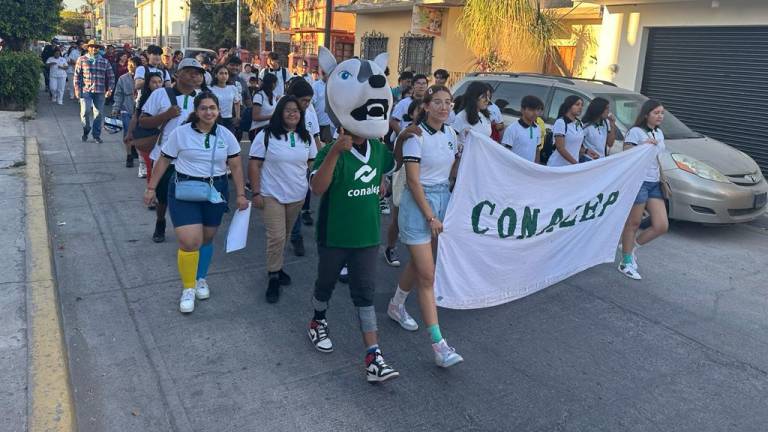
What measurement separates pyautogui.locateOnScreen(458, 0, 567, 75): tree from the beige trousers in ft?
32.8

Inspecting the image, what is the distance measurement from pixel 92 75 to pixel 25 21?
245 inches

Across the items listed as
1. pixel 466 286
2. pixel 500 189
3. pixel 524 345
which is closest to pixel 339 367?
pixel 466 286

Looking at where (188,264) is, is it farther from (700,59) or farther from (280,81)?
(700,59)

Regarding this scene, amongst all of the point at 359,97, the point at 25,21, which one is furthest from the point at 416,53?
the point at 359,97

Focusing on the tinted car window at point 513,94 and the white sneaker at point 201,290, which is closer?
the white sneaker at point 201,290

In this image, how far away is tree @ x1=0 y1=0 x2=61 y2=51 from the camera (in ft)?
49.6

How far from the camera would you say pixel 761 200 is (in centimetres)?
778

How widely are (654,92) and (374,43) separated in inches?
478

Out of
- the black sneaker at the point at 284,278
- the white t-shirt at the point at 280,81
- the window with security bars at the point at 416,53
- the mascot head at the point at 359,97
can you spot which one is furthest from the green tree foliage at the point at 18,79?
the mascot head at the point at 359,97

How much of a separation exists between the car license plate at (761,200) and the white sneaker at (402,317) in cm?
538

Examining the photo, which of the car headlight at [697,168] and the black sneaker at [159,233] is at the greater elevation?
the car headlight at [697,168]

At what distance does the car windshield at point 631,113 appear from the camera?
8.19 meters

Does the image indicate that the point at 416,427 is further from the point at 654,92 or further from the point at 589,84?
the point at 654,92

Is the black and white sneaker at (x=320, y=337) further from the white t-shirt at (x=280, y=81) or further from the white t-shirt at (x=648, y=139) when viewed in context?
the white t-shirt at (x=280, y=81)
